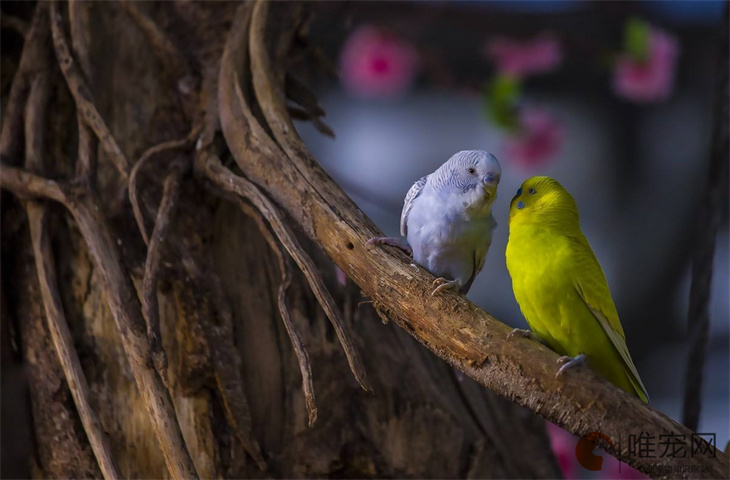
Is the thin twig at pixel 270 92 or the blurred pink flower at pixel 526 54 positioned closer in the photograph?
the thin twig at pixel 270 92

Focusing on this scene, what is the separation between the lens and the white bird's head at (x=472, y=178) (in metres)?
0.78

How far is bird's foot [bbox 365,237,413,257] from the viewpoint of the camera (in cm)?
82

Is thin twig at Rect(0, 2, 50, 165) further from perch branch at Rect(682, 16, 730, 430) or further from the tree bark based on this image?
perch branch at Rect(682, 16, 730, 430)

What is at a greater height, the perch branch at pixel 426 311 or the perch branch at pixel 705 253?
the perch branch at pixel 705 253

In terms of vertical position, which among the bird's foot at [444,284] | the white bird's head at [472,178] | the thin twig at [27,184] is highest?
the white bird's head at [472,178]

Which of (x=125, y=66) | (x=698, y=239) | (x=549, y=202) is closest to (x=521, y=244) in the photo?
(x=549, y=202)

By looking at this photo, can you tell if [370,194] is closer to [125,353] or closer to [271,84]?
[271,84]

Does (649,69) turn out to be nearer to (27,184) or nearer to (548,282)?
(548,282)

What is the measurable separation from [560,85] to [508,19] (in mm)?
398

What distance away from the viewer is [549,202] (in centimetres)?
79

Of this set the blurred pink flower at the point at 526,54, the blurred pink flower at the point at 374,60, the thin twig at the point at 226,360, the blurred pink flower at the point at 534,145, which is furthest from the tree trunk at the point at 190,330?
the blurred pink flower at the point at 526,54

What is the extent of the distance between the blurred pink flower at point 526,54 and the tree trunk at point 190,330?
0.93 m

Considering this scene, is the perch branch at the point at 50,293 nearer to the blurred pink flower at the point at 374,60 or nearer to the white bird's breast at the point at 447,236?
the white bird's breast at the point at 447,236

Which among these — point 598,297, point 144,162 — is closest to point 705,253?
point 598,297
